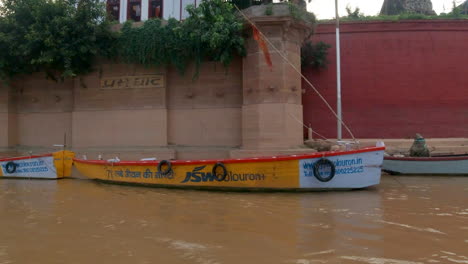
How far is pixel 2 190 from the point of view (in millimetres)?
9133

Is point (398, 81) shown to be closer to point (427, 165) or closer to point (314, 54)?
point (314, 54)

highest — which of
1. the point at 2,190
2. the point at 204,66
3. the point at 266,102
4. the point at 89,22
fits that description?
the point at 89,22

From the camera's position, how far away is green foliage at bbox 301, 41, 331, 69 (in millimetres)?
13031

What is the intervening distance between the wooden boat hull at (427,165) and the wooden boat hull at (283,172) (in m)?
3.45

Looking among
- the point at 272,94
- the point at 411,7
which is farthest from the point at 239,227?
the point at 411,7

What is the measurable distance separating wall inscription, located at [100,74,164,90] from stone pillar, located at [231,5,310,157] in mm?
3518

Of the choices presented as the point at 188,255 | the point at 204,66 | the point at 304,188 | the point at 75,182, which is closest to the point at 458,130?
the point at 304,188

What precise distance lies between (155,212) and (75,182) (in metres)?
5.59

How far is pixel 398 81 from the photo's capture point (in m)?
13.1

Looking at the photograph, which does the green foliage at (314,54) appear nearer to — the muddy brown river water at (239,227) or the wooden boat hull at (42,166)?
the muddy brown river water at (239,227)

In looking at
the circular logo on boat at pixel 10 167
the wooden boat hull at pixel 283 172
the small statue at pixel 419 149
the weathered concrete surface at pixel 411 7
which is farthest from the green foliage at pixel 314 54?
the circular logo on boat at pixel 10 167

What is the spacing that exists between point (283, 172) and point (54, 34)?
9513 mm

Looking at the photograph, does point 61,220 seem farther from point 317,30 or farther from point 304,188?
point 317,30

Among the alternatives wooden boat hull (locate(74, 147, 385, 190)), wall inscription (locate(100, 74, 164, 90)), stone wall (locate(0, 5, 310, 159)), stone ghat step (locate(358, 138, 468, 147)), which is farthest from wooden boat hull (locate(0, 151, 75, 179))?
stone ghat step (locate(358, 138, 468, 147))
